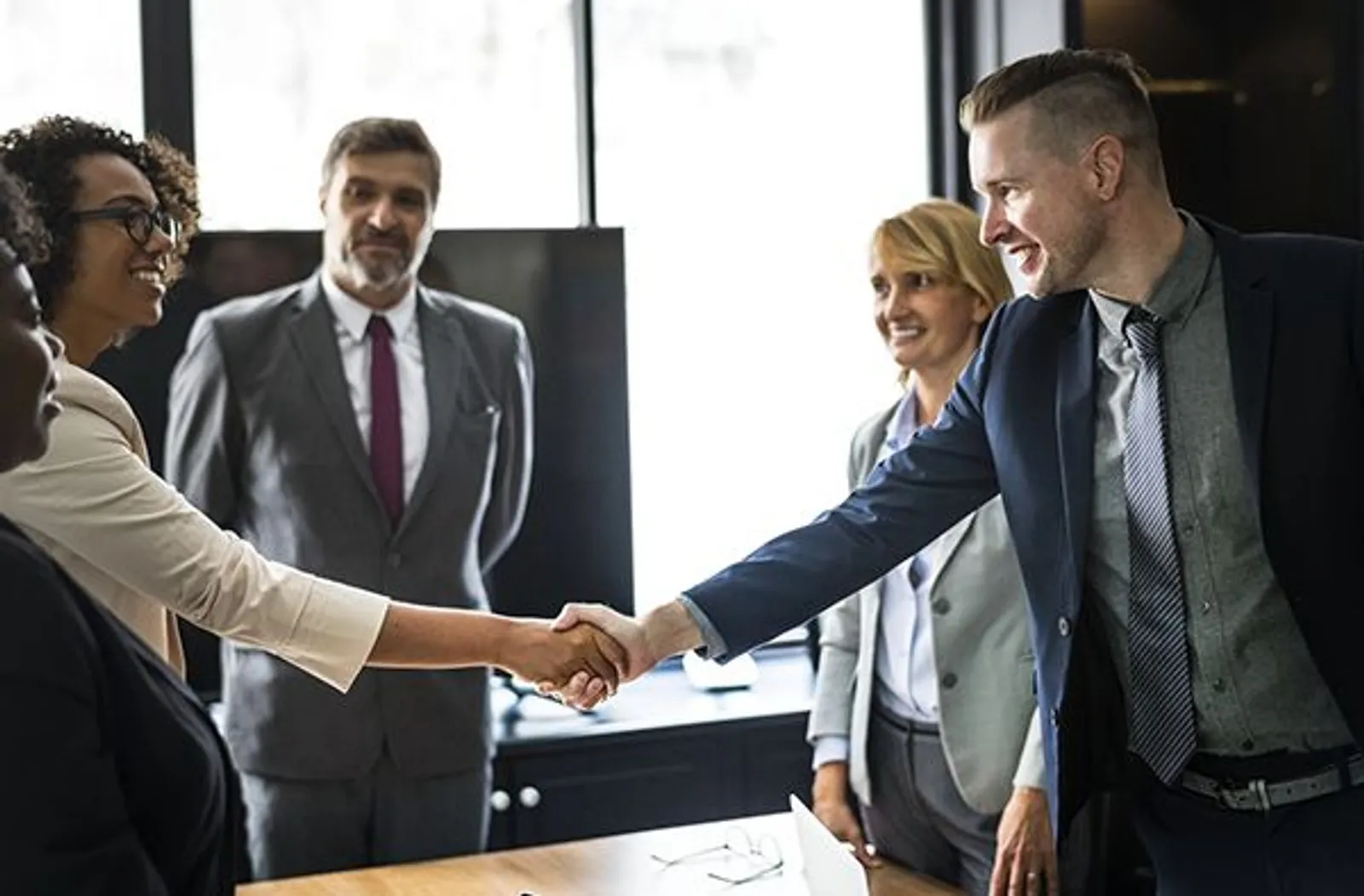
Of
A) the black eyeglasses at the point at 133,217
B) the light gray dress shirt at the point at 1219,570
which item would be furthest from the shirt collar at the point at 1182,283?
the black eyeglasses at the point at 133,217

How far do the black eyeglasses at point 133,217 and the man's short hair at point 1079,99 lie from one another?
1133mm

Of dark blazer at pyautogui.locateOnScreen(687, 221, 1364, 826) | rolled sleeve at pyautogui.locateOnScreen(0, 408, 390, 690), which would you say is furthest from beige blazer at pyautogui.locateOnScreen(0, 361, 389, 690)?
dark blazer at pyautogui.locateOnScreen(687, 221, 1364, 826)

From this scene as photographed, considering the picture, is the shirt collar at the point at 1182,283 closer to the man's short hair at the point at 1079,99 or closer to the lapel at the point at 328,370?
the man's short hair at the point at 1079,99

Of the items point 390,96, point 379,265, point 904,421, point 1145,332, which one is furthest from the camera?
point 390,96

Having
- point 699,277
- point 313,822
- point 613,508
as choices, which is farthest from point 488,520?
point 699,277

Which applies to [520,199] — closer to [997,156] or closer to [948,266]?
[948,266]

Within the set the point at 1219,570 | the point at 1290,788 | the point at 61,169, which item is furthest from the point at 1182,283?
the point at 61,169

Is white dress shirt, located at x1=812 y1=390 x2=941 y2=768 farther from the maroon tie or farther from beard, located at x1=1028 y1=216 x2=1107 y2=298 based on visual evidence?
the maroon tie

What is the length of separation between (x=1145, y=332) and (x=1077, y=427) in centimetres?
15

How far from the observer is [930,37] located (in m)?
4.99

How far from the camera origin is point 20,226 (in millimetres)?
2041

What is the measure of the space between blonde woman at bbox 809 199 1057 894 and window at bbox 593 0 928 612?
57.1 inches

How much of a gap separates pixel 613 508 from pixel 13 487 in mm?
2189

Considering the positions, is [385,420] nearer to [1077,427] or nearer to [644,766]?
[644,766]
